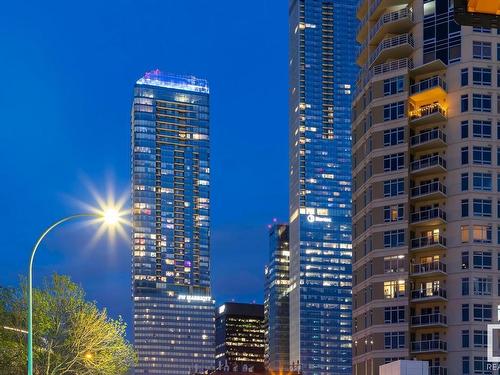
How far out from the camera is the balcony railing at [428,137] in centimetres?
9956

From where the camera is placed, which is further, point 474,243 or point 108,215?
point 474,243

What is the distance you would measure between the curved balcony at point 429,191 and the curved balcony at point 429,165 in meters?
1.51

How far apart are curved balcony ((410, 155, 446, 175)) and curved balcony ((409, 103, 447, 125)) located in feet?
14.2

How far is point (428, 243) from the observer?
323 feet

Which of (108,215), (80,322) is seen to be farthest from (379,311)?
(108,215)

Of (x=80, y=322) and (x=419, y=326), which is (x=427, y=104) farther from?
(x=80, y=322)

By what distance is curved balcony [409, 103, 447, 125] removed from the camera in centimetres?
9962

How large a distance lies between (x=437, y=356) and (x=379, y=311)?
27.6 feet

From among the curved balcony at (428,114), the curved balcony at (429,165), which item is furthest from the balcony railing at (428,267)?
the curved balcony at (428,114)

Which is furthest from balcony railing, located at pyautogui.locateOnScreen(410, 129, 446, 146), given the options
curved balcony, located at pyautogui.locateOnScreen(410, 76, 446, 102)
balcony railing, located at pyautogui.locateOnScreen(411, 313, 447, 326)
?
balcony railing, located at pyautogui.locateOnScreen(411, 313, 447, 326)

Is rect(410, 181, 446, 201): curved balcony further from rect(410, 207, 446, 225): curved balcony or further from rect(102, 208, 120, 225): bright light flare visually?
rect(102, 208, 120, 225): bright light flare

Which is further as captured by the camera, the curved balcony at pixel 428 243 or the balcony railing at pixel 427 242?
the balcony railing at pixel 427 242

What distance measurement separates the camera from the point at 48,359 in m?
Result: 55.7

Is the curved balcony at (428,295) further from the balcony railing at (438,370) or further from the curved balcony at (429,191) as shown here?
the curved balcony at (429,191)
